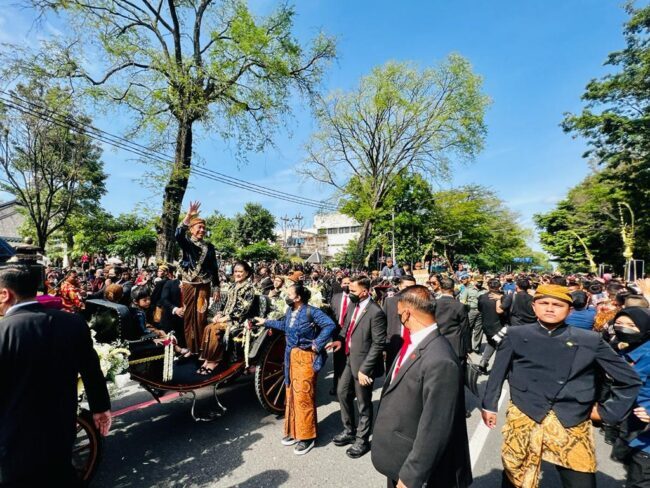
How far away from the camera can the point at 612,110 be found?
55.7ft

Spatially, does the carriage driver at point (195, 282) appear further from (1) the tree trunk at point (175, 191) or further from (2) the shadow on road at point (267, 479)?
(1) the tree trunk at point (175, 191)

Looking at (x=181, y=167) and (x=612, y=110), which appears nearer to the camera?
(x=181, y=167)

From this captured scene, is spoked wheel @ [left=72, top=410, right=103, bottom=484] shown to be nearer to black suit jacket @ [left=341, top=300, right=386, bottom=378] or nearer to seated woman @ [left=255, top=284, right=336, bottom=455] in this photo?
seated woman @ [left=255, top=284, right=336, bottom=455]

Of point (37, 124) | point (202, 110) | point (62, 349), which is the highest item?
point (37, 124)

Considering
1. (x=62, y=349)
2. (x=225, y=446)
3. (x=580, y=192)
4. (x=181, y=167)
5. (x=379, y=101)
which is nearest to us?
(x=62, y=349)

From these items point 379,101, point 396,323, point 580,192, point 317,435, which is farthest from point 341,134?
point 580,192

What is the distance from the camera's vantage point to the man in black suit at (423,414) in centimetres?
175

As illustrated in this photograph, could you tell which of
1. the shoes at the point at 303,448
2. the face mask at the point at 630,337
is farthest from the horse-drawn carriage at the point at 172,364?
the face mask at the point at 630,337

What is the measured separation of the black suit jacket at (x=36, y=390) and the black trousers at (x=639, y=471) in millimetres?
3792

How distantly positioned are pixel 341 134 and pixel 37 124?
1677cm

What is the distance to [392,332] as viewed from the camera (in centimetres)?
516

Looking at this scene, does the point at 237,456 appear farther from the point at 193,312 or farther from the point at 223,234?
the point at 223,234

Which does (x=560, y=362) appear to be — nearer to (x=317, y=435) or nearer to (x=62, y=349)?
(x=317, y=435)

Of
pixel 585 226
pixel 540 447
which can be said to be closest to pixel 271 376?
pixel 540 447
